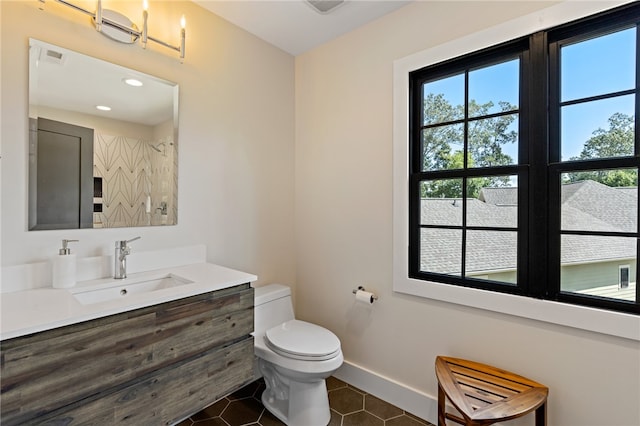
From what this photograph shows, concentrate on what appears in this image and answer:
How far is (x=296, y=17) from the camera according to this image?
2014mm

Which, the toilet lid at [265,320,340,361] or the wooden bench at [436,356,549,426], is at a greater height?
the toilet lid at [265,320,340,361]

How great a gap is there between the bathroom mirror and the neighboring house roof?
5.10 feet

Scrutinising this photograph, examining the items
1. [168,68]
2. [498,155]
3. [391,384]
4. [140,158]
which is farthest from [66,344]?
[498,155]

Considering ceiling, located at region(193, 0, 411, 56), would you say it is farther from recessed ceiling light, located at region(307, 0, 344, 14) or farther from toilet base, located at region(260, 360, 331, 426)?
toilet base, located at region(260, 360, 331, 426)

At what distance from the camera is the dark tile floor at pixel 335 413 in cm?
176

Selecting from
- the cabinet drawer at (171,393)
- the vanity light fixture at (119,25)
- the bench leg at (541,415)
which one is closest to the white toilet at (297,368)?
the cabinet drawer at (171,393)

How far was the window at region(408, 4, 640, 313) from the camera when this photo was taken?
4.44 ft

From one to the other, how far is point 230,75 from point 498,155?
172 centimetres

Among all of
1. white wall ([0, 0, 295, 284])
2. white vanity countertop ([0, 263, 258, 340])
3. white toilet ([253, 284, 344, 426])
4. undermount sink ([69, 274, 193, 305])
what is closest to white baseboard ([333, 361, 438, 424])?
white toilet ([253, 284, 344, 426])

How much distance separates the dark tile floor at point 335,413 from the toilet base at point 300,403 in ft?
0.17

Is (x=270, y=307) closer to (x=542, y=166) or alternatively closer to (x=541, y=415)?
(x=541, y=415)

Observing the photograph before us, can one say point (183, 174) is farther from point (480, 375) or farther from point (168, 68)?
point (480, 375)

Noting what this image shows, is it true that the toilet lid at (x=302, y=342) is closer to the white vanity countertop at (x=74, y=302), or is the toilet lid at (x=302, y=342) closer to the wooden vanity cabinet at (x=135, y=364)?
the wooden vanity cabinet at (x=135, y=364)

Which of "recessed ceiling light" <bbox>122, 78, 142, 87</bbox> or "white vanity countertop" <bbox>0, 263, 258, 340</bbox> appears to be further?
"recessed ceiling light" <bbox>122, 78, 142, 87</bbox>
